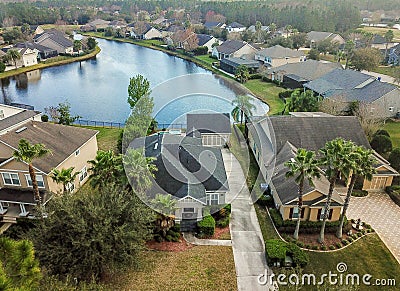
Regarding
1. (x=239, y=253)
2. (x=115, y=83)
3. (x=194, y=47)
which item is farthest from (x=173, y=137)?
(x=194, y=47)

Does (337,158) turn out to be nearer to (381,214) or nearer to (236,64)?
(381,214)

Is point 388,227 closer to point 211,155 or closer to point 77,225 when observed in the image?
point 211,155

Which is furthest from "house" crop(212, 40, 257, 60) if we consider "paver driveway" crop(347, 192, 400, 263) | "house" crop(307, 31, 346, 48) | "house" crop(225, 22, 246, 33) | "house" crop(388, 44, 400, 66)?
"paver driveway" crop(347, 192, 400, 263)

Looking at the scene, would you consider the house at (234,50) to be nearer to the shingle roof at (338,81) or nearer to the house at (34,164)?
the shingle roof at (338,81)

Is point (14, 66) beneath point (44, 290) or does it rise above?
beneath

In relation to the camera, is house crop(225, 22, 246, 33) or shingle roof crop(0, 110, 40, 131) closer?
shingle roof crop(0, 110, 40, 131)

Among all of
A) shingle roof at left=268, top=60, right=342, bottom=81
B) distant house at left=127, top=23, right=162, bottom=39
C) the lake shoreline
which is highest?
shingle roof at left=268, top=60, right=342, bottom=81

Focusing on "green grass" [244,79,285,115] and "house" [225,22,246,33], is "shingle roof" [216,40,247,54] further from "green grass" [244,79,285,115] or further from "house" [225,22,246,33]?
"house" [225,22,246,33]
